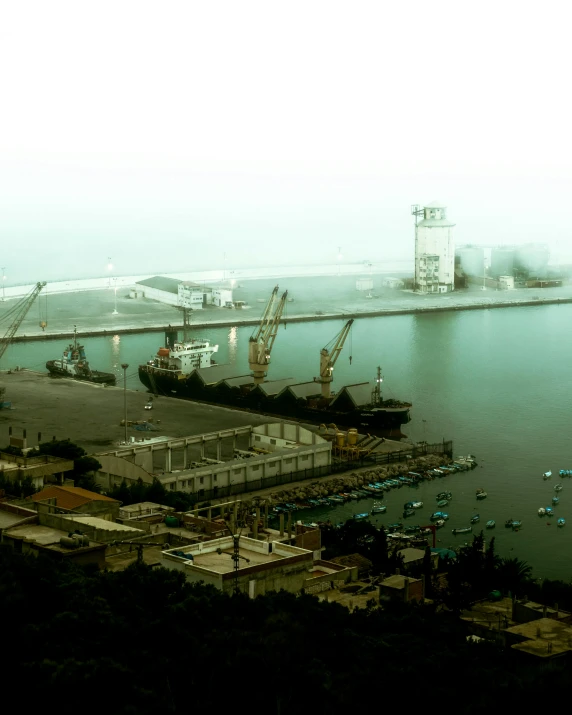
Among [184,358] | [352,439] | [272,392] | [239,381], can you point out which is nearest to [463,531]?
[352,439]

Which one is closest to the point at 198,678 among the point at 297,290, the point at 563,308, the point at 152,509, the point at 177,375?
the point at 152,509

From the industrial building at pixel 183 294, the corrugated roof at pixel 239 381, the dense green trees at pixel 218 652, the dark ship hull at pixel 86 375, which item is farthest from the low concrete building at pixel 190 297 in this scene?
the dense green trees at pixel 218 652

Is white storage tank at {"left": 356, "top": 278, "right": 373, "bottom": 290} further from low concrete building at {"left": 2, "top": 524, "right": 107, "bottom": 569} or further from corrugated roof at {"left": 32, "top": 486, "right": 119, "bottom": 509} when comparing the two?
low concrete building at {"left": 2, "top": 524, "right": 107, "bottom": 569}

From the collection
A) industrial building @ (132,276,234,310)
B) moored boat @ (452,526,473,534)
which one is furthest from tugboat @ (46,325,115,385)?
industrial building @ (132,276,234,310)

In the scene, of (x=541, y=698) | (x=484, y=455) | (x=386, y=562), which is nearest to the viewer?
(x=541, y=698)

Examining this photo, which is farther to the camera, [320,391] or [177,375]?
[177,375]

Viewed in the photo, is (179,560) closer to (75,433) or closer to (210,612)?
(210,612)

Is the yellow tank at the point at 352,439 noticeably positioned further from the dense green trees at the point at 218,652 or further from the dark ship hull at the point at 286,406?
the dense green trees at the point at 218,652

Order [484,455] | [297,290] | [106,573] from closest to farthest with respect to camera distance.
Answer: [106,573]
[484,455]
[297,290]
